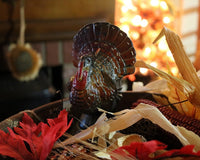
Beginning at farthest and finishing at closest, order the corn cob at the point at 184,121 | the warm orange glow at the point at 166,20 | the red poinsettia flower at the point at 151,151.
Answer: the warm orange glow at the point at 166,20, the corn cob at the point at 184,121, the red poinsettia flower at the point at 151,151

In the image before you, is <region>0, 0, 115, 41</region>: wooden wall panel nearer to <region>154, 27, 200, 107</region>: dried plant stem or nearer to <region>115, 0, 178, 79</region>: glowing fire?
<region>115, 0, 178, 79</region>: glowing fire

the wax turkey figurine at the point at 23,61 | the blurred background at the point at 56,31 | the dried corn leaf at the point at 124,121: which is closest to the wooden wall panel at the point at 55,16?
the blurred background at the point at 56,31

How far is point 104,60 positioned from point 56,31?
4.72 feet

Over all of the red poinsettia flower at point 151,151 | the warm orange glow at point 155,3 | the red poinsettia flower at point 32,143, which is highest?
the warm orange glow at point 155,3

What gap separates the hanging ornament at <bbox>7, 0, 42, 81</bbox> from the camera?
1601 millimetres

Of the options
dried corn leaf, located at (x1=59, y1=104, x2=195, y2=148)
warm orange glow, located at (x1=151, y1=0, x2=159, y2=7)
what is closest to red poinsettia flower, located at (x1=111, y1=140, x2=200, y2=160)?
dried corn leaf, located at (x1=59, y1=104, x2=195, y2=148)

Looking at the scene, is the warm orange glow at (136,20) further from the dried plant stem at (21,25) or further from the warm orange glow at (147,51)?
the dried plant stem at (21,25)

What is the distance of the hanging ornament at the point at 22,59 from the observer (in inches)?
63.0

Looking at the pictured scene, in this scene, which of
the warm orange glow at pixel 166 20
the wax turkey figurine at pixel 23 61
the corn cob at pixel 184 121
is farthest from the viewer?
the warm orange glow at pixel 166 20

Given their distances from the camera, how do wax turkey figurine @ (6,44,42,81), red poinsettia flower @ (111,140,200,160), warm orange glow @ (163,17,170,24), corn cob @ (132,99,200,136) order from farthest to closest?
1. warm orange glow @ (163,17,170,24)
2. wax turkey figurine @ (6,44,42,81)
3. corn cob @ (132,99,200,136)
4. red poinsettia flower @ (111,140,200,160)

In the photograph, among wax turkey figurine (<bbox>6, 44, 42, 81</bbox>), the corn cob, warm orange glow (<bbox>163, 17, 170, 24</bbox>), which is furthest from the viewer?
warm orange glow (<bbox>163, 17, 170, 24</bbox>)

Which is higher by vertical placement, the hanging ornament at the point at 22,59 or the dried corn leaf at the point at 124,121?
the dried corn leaf at the point at 124,121

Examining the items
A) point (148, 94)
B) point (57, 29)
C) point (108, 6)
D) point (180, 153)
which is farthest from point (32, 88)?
point (180, 153)

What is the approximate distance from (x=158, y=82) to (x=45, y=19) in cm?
140
